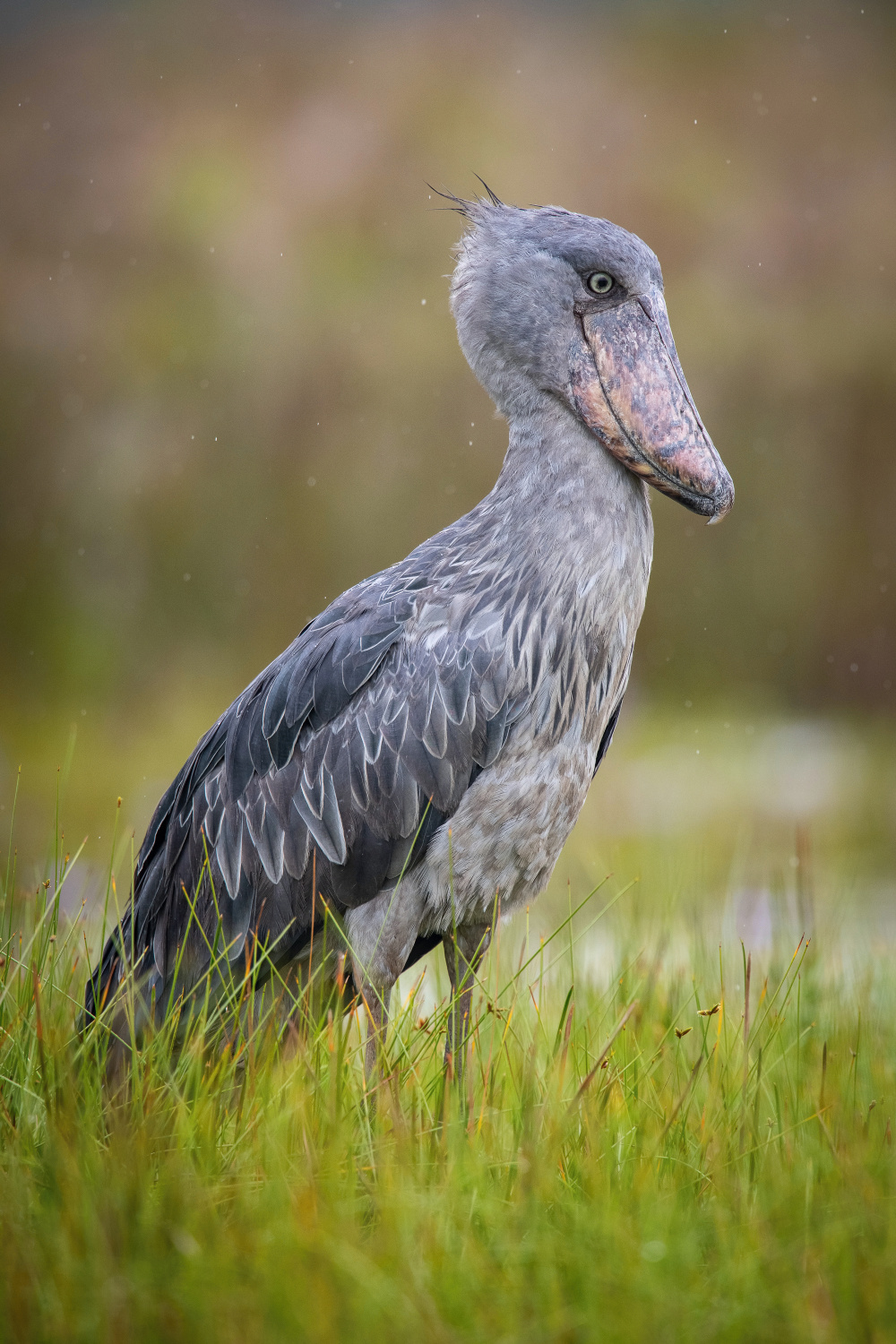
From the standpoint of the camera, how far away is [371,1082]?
50.1 inches

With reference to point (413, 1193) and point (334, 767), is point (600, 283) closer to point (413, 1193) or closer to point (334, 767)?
point (334, 767)

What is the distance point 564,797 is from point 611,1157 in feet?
1.41

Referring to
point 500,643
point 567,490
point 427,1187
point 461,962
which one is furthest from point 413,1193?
point 567,490

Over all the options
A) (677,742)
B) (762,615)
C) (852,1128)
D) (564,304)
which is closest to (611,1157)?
(852,1128)

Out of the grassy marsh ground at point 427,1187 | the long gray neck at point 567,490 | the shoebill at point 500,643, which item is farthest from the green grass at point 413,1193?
the long gray neck at point 567,490

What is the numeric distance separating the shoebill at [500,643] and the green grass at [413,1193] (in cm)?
14

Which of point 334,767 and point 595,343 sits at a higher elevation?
point 595,343

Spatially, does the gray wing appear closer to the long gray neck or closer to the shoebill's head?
the long gray neck

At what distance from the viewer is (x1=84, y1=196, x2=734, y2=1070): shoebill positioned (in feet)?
A: 4.45

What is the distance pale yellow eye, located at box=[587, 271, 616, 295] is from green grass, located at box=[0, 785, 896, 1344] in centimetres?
86

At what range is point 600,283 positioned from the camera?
54.2 inches

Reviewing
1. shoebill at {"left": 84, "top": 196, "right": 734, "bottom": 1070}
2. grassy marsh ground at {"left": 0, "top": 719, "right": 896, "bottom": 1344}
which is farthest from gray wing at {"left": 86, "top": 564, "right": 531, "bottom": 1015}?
grassy marsh ground at {"left": 0, "top": 719, "right": 896, "bottom": 1344}

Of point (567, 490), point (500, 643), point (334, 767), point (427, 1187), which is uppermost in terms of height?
point (567, 490)

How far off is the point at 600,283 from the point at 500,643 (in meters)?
0.46
